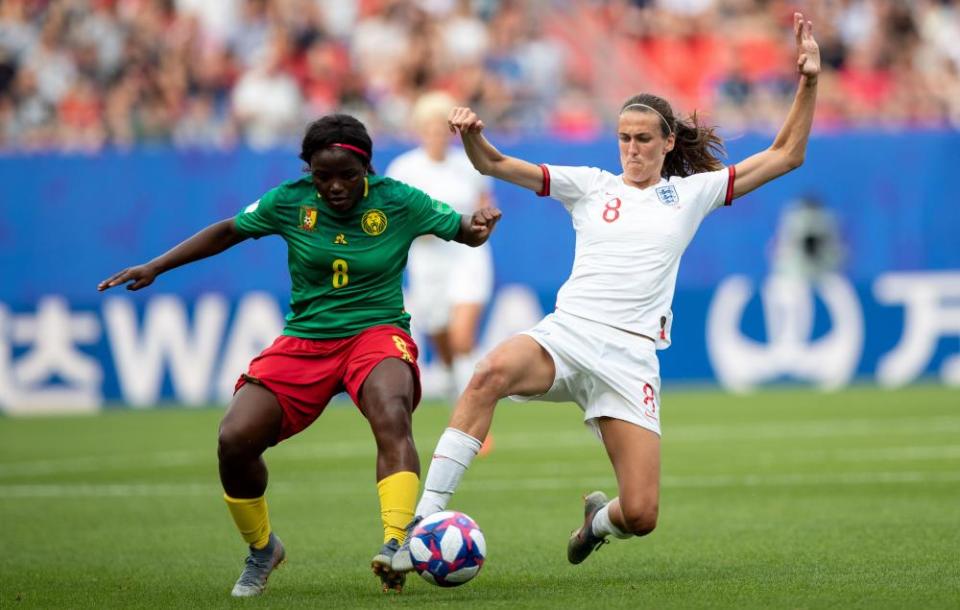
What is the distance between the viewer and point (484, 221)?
25.4ft

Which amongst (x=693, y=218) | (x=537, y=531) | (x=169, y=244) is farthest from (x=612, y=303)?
(x=169, y=244)

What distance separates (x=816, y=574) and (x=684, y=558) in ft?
3.16

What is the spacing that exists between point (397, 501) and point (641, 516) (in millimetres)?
1114

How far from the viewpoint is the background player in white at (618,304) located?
24.9ft

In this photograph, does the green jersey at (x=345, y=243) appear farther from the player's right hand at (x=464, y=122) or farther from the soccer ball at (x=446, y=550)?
the soccer ball at (x=446, y=550)

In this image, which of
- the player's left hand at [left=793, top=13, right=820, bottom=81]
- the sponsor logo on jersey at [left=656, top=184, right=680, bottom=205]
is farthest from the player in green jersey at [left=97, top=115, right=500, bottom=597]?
the player's left hand at [left=793, top=13, right=820, bottom=81]

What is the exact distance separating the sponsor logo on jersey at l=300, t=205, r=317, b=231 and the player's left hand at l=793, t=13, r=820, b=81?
2.34m

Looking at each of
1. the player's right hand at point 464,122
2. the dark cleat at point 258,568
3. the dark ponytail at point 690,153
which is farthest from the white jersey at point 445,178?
the dark cleat at point 258,568

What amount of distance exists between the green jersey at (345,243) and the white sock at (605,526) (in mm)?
1308

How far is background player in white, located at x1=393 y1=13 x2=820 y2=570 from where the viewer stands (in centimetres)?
758

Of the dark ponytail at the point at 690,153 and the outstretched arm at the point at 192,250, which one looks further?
the dark ponytail at the point at 690,153

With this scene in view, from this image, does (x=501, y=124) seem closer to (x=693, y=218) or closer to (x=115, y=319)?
(x=115, y=319)

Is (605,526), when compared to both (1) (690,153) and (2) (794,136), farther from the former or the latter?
(2) (794,136)

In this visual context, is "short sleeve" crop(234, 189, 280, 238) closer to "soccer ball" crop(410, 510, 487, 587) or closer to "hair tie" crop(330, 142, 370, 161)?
"hair tie" crop(330, 142, 370, 161)
